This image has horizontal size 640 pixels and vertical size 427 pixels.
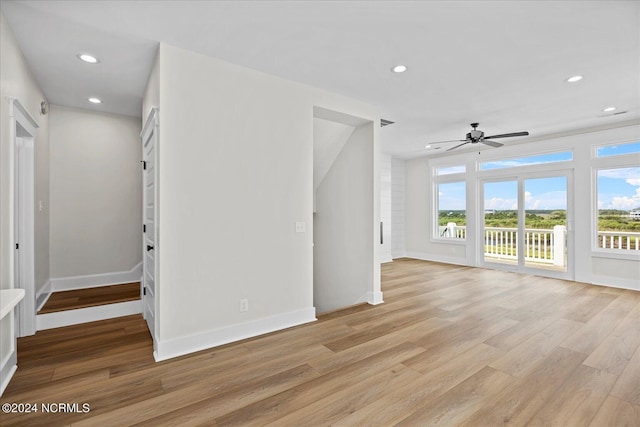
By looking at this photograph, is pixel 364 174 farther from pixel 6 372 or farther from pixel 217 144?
pixel 6 372

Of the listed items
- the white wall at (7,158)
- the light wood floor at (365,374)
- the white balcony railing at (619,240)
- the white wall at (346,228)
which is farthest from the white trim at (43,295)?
the white balcony railing at (619,240)

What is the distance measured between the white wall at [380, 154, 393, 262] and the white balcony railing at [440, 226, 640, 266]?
1716 mm

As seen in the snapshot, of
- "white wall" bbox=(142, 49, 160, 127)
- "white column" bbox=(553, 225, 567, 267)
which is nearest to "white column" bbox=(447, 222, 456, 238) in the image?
"white column" bbox=(553, 225, 567, 267)

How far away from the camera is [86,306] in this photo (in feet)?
11.4

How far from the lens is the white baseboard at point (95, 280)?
13.5 ft

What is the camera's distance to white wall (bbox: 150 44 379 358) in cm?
269

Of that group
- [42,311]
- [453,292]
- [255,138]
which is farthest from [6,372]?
[453,292]

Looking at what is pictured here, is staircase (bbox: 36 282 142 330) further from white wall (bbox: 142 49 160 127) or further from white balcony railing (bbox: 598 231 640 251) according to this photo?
white balcony railing (bbox: 598 231 640 251)

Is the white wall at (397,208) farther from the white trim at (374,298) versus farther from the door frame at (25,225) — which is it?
the door frame at (25,225)

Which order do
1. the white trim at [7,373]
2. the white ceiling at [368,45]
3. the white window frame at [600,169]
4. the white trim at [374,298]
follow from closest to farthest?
the white trim at [7,373] < the white ceiling at [368,45] < the white trim at [374,298] < the white window frame at [600,169]

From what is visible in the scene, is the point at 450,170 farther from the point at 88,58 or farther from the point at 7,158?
the point at 7,158

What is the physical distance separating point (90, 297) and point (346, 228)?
11.4 ft

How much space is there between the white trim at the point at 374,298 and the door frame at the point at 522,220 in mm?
3939

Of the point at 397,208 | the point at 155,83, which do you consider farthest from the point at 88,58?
the point at 397,208
